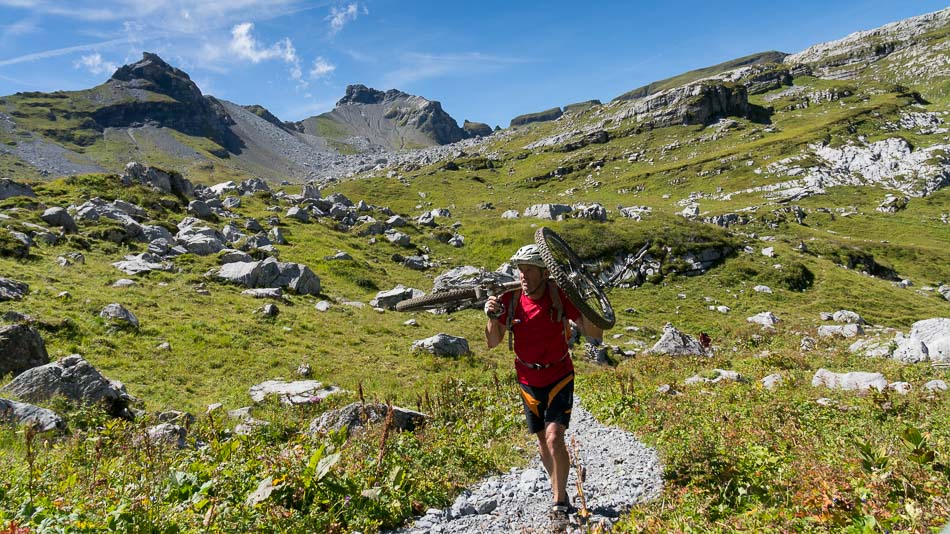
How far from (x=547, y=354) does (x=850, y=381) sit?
32.6ft

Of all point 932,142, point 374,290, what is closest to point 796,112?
point 932,142

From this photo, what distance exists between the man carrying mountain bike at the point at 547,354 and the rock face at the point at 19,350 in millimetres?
13648

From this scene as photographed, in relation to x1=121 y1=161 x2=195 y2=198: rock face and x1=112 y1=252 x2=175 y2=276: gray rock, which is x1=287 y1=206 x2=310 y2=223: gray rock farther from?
x1=112 y1=252 x2=175 y2=276: gray rock

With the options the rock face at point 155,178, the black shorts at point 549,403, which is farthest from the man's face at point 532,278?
the rock face at point 155,178

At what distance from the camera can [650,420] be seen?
9648mm

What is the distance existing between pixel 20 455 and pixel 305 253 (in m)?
33.1

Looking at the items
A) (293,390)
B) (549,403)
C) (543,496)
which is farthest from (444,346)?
(549,403)

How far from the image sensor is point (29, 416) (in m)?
8.55

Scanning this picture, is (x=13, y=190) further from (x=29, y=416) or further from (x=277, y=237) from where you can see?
(x=29, y=416)

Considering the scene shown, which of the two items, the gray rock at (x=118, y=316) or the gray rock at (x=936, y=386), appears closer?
the gray rock at (x=936, y=386)

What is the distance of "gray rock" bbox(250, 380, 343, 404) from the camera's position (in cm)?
1404

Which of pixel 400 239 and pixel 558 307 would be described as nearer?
pixel 558 307

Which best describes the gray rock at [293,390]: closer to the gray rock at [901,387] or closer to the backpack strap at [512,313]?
the backpack strap at [512,313]

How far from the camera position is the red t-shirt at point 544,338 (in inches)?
251
